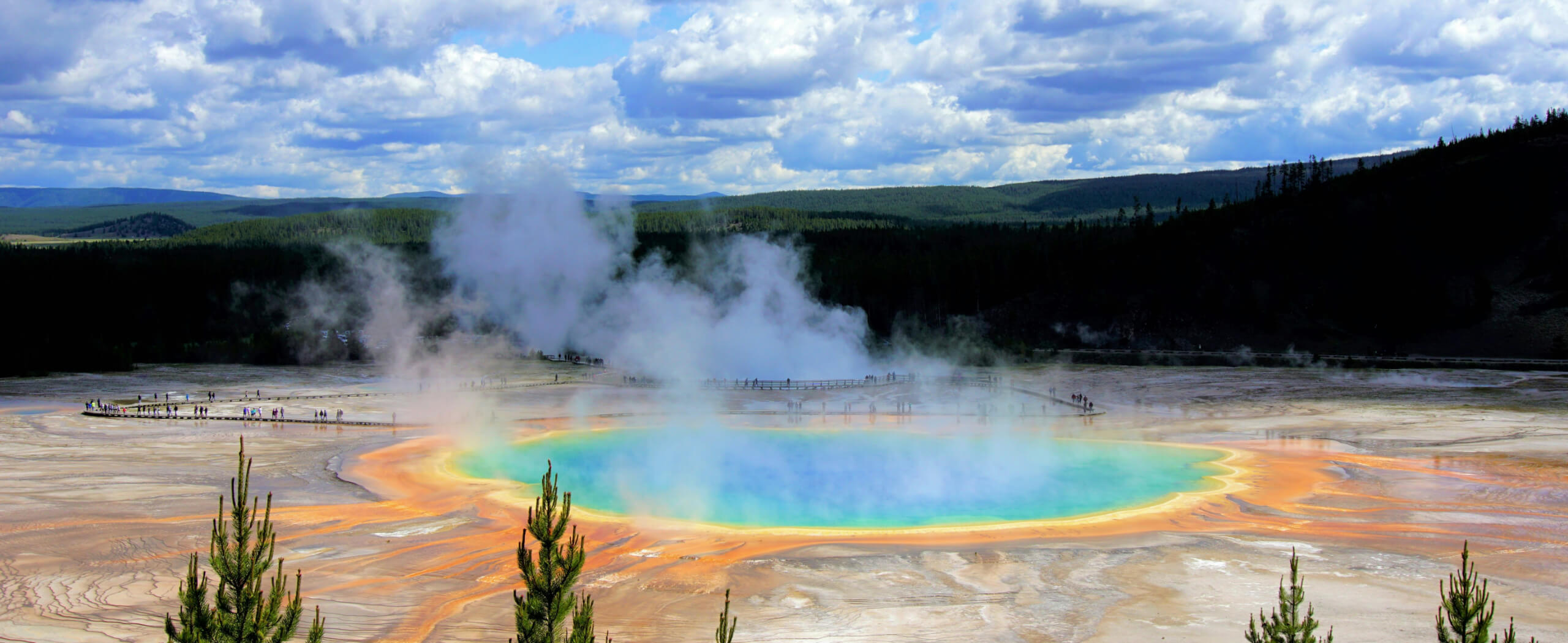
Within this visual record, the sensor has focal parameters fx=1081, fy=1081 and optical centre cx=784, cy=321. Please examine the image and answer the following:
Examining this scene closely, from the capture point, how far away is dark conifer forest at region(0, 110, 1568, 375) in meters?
68.3

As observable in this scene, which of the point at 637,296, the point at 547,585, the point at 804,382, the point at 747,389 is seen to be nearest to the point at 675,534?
the point at 547,585

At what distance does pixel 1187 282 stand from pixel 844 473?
5435 cm

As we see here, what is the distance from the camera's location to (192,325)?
81.9 meters

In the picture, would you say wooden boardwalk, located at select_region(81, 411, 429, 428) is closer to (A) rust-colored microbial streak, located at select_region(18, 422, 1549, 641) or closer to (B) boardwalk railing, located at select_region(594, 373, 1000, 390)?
(A) rust-colored microbial streak, located at select_region(18, 422, 1549, 641)

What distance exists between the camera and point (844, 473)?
33.5 meters

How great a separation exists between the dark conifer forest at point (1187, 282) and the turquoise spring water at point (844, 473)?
30.5 metres

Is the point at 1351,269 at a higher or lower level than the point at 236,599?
higher

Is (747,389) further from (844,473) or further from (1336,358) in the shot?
(1336,358)

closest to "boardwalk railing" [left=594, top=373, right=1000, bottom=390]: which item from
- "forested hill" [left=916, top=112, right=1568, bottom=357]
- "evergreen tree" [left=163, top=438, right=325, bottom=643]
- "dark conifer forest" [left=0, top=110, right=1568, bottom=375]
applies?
"dark conifer forest" [left=0, top=110, right=1568, bottom=375]

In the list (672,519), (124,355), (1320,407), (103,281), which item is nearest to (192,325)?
(103,281)

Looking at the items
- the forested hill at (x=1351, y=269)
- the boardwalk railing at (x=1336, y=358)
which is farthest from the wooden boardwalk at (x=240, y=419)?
the forested hill at (x=1351, y=269)

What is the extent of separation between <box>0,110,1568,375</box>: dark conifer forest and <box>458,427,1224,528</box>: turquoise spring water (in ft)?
100

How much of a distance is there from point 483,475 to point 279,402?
71.6ft

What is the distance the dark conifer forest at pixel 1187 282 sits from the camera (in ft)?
224
